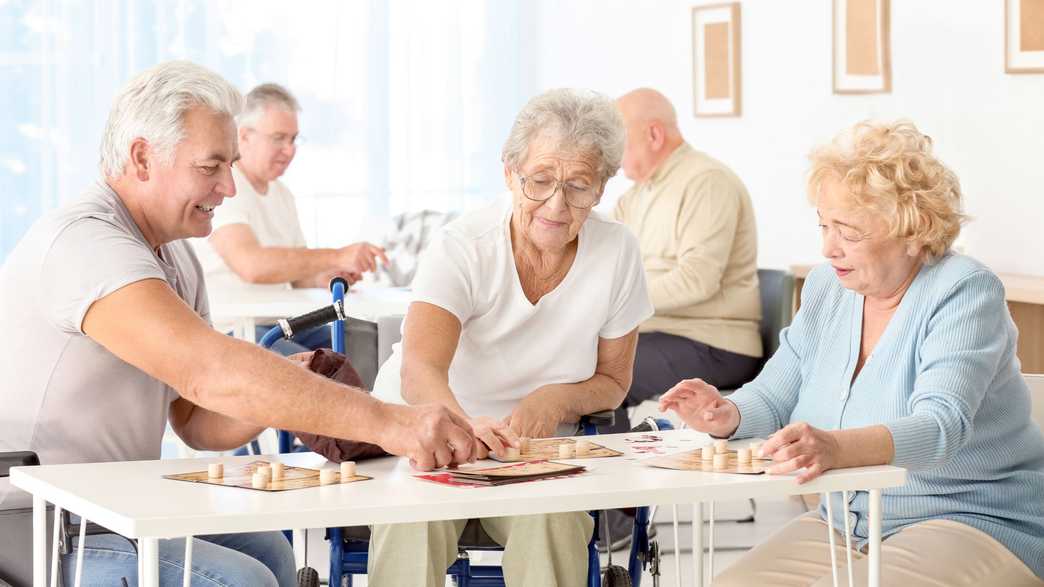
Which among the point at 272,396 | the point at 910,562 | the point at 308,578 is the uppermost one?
the point at 272,396

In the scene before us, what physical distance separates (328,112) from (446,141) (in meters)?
0.66

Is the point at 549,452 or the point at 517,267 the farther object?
the point at 517,267

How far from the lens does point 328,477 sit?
192 cm

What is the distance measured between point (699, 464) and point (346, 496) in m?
0.56

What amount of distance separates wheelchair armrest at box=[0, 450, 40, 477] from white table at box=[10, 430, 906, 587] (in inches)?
1.4

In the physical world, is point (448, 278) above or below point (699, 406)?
above

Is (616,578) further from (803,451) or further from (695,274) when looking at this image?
(695,274)

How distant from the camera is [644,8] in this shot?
6590 millimetres

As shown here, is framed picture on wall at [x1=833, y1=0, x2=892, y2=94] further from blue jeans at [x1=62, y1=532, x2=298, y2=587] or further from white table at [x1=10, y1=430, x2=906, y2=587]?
blue jeans at [x1=62, y1=532, x2=298, y2=587]

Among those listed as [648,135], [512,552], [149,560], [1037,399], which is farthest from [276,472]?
[648,135]

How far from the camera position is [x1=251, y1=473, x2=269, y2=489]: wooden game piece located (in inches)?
73.7

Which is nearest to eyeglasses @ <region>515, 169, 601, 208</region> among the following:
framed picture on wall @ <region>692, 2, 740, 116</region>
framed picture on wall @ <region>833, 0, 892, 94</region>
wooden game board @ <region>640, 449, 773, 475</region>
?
wooden game board @ <region>640, 449, 773, 475</region>

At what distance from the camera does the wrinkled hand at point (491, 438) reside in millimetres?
2123

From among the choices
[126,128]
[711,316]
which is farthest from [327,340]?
[126,128]
